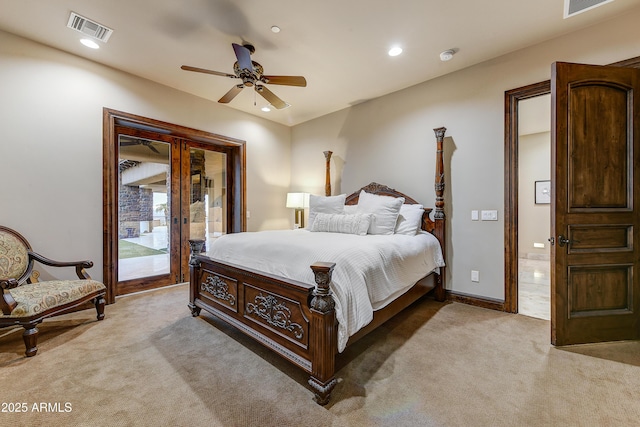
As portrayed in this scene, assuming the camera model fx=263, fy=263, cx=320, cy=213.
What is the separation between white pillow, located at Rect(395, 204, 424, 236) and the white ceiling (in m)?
1.78

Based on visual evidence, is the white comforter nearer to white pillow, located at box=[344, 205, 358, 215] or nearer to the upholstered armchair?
white pillow, located at box=[344, 205, 358, 215]

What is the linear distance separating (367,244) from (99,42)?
3.48 meters

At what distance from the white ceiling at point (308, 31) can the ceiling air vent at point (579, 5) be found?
0.05 metres

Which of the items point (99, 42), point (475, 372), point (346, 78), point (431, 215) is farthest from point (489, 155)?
point (99, 42)

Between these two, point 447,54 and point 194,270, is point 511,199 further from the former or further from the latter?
point 194,270

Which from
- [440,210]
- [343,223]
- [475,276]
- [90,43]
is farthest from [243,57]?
[475,276]

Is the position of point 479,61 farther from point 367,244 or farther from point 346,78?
point 367,244

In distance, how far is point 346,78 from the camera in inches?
141

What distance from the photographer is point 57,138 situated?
2.94 meters

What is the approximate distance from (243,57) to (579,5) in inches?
117

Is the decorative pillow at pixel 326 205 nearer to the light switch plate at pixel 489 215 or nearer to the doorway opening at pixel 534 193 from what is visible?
the light switch plate at pixel 489 215

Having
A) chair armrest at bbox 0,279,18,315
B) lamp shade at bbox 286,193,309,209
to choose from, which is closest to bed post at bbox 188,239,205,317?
chair armrest at bbox 0,279,18,315

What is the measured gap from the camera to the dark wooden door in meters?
2.22

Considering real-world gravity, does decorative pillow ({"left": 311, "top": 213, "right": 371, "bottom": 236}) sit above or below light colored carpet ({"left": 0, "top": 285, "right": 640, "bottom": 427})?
above
